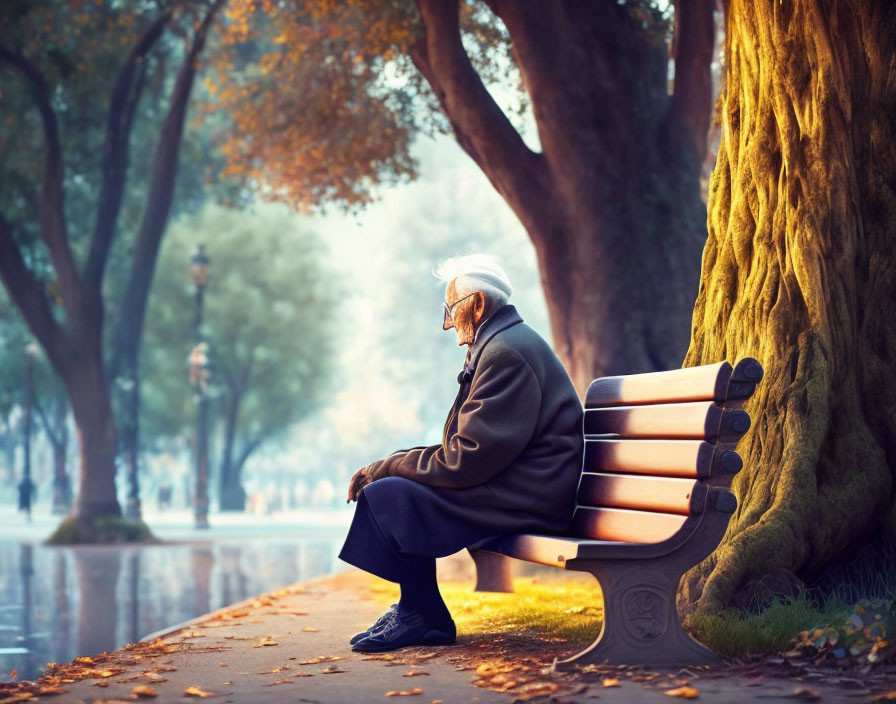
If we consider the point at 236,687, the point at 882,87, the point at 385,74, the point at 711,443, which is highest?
the point at 385,74

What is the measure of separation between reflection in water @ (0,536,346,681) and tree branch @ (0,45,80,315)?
14.9 feet

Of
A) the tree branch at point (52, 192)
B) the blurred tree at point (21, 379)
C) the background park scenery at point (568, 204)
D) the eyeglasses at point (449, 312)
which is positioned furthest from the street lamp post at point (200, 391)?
the eyeglasses at point (449, 312)

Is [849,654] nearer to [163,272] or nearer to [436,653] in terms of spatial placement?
[436,653]

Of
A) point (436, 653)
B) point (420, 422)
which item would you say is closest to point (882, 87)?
point (436, 653)

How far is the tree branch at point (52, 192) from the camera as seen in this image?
21.5 meters

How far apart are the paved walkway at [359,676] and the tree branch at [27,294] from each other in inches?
589

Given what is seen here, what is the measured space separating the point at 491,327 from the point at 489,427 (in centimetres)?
57

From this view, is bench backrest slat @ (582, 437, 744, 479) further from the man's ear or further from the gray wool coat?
the man's ear

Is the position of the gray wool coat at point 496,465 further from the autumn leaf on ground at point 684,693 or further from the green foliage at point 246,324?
the green foliage at point 246,324

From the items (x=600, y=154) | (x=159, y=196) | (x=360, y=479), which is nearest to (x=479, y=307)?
(x=360, y=479)

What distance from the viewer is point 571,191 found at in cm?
1169

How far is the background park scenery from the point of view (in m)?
6.61

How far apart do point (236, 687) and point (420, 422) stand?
79342 millimetres

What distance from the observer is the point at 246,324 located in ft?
149
